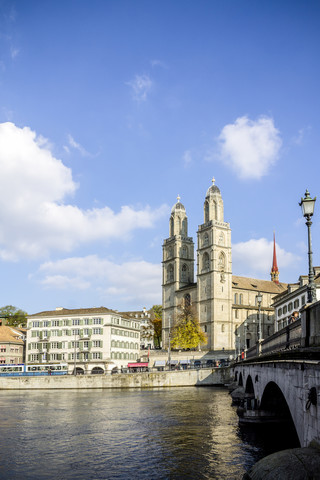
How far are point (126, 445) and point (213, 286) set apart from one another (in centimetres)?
9587

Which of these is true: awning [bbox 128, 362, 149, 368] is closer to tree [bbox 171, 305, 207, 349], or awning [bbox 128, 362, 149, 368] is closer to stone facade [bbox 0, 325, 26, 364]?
tree [bbox 171, 305, 207, 349]

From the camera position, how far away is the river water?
2034 cm

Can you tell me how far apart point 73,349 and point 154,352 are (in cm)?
2040

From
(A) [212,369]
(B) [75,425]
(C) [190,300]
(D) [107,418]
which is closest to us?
(B) [75,425]

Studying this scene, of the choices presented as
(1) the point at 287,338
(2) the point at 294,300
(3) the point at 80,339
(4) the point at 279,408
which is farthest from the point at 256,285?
(1) the point at 287,338

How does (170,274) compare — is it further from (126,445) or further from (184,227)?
(126,445)

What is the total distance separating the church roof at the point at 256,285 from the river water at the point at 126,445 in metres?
90.5

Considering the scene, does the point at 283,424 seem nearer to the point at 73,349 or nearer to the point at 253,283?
the point at 73,349

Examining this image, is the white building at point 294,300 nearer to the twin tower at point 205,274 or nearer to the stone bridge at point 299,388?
the twin tower at point 205,274

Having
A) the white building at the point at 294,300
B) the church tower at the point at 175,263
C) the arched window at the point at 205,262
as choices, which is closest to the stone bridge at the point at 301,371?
the white building at the point at 294,300

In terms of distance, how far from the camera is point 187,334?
115062 mm

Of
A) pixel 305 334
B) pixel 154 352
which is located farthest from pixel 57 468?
pixel 154 352

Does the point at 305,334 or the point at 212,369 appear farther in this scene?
the point at 212,369

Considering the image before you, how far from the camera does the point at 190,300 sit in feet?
423
